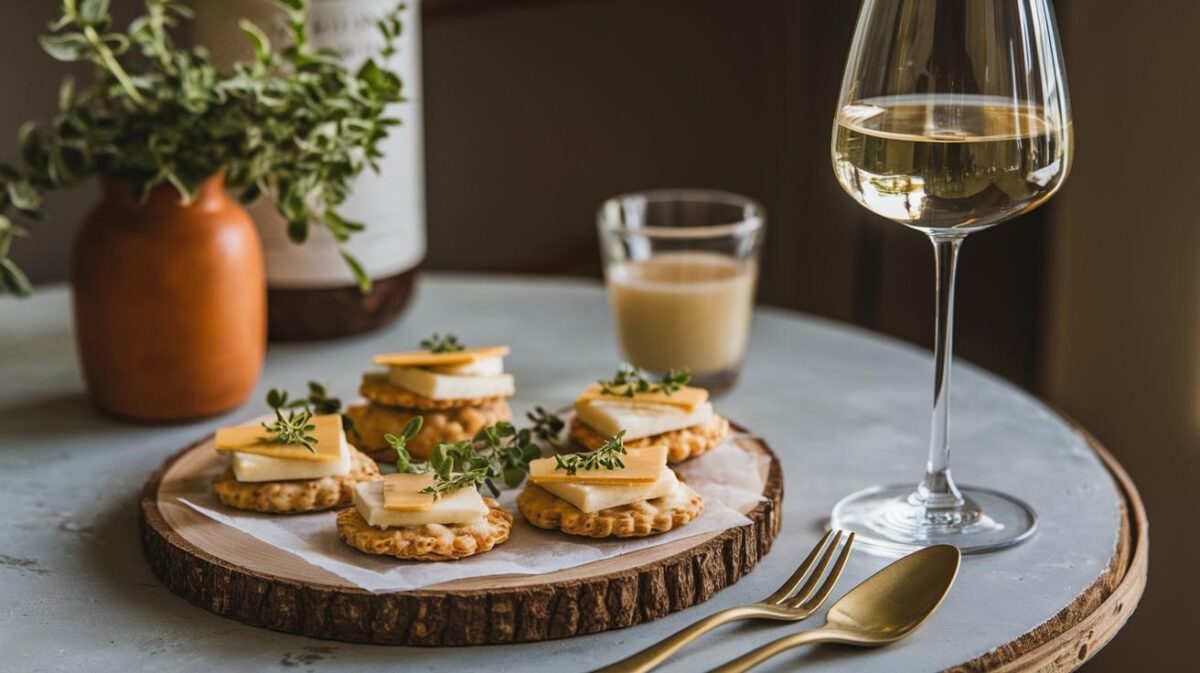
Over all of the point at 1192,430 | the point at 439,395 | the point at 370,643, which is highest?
the point at 439,395

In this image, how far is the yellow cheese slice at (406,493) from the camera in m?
0.86

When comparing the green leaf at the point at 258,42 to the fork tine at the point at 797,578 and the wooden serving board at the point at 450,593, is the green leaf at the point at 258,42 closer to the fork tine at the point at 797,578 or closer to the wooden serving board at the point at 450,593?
the wooden serving board at the point at 450,593

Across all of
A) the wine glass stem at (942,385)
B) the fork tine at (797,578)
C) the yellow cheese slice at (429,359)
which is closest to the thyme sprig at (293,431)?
the yellow cheese slice at (429,359)

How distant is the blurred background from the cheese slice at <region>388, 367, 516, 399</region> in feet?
3.64

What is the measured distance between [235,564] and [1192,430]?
1.63 meters

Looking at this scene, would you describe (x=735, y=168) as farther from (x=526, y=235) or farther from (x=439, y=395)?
(x=439, y=395)

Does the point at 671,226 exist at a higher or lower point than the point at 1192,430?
higher

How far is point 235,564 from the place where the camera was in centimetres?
87

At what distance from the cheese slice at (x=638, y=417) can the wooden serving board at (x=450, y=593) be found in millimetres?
137

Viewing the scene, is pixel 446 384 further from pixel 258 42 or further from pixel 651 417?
pixel 258 42

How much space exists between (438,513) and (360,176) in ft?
2.19

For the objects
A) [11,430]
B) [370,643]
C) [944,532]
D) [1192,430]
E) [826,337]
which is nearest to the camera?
[370,643]

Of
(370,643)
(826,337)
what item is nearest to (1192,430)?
(826,337)

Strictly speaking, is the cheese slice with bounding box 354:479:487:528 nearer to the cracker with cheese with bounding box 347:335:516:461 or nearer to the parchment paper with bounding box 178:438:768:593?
the parchment paper with bounding box 178:438:768:593
